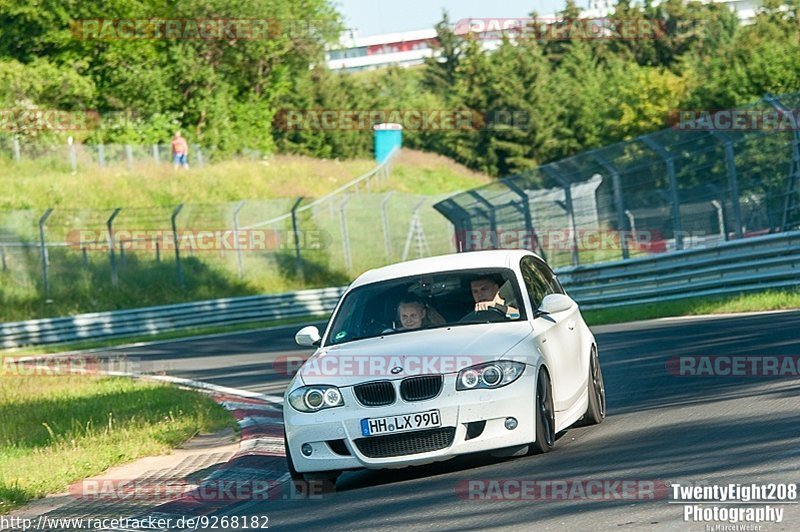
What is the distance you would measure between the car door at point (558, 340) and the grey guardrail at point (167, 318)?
26685mm

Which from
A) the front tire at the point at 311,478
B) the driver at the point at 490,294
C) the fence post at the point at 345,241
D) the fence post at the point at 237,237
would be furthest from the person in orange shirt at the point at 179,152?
the front tire at the point at 311,478

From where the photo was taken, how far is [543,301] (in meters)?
10.2

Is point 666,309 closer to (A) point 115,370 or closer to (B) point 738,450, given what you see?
(A) point 115,370

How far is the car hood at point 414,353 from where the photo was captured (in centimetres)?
921

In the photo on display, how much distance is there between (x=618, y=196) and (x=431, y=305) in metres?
16.6

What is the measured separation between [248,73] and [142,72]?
9.89 metres

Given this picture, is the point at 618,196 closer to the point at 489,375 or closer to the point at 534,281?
the point at 534,281

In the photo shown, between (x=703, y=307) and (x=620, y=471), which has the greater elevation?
(x=620, y=471)

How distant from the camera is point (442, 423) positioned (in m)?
9.01

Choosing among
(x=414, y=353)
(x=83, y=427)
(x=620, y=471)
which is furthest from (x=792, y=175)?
(x=620, y=471)

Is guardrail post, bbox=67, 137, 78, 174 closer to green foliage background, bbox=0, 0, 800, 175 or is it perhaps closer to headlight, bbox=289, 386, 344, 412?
green foliage background, bbox=0, 0, 800, 175

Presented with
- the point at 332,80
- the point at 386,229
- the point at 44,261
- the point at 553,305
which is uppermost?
the point at 332,80

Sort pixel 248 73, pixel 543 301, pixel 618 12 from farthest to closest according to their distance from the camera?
1. pixel 618 12
2. pixel 248 73
3. pixel 543 301

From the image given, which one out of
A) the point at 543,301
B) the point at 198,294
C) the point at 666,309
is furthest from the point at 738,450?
the point at 198,294
